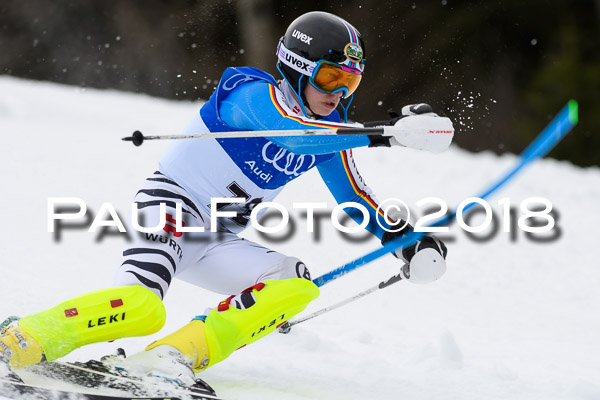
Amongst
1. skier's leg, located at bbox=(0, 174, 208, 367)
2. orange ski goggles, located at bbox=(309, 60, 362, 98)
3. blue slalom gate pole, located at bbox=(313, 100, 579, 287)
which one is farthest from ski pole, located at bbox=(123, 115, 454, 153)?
skier's leg, located at bbox=(0, 174, 208, 367)

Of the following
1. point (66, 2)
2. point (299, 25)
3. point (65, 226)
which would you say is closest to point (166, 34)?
point (66, 2)

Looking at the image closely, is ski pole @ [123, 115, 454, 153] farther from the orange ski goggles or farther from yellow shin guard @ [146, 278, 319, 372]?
yellow shin guard @ [146, 278, 319, 372]

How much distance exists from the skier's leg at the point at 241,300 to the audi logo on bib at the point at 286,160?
1.16 ft

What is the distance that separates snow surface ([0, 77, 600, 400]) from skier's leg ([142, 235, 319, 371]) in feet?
1.11

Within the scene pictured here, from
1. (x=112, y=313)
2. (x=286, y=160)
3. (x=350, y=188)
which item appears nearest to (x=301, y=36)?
(x=286, y=160)

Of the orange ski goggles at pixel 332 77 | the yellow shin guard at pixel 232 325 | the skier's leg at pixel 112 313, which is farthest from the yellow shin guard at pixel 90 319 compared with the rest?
the orange ski goggles at pixel 332 77

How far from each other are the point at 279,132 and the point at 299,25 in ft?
2.20

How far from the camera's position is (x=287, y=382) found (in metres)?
3.88

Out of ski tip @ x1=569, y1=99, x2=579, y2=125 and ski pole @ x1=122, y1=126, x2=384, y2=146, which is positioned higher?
ski tip @ x1=569, y1=99, x2=579, y2=125

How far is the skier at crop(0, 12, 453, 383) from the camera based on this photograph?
3.24 metres

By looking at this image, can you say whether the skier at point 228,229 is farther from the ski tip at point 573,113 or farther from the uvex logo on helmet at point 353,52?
the ski tip at point 573,113

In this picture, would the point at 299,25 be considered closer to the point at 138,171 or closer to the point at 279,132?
the point at 279,132

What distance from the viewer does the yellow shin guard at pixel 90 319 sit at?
321 cm

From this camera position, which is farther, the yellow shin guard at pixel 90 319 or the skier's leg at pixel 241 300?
the skier's leg at pixel 241 300
